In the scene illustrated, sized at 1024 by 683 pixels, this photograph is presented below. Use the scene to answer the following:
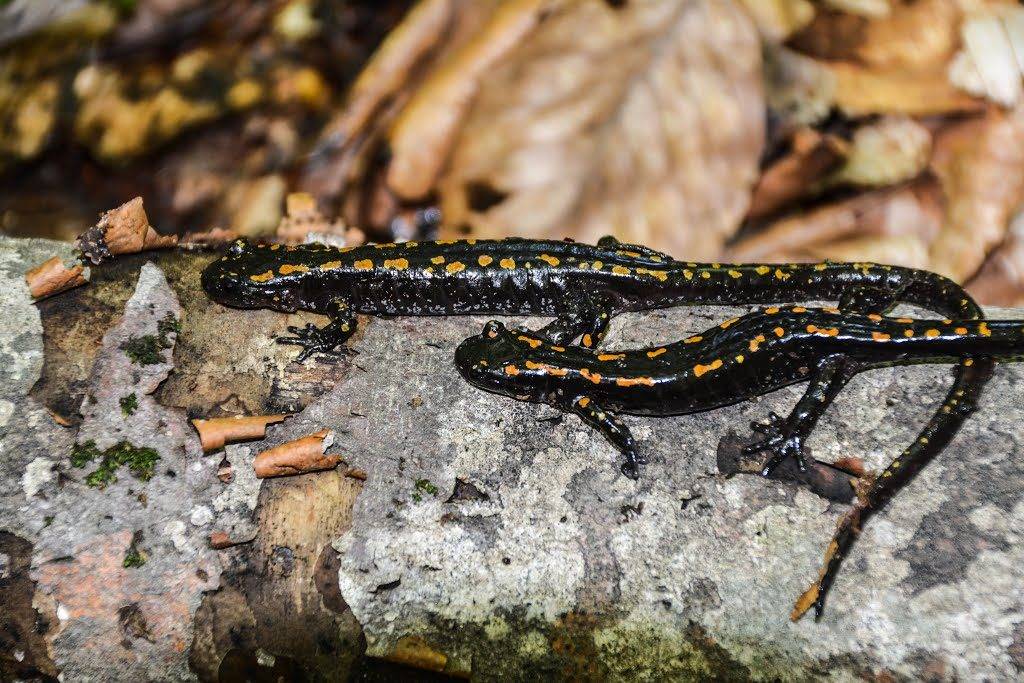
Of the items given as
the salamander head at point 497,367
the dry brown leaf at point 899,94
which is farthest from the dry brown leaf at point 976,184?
the salamander head at point 497,367

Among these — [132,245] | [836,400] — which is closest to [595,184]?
[836,400]

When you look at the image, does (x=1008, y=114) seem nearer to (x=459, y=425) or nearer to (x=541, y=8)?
(x=541, y=8)

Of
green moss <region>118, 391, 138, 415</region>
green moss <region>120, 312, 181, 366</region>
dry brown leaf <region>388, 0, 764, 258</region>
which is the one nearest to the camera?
green moss <region>118, 391, 138, 415</region>

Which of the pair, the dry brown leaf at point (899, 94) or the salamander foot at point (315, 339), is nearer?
the salamander foot at point (315, 339)

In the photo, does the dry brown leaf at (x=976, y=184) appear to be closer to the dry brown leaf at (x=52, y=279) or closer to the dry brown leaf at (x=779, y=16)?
the dry brown leaf at (x=779, y=16)

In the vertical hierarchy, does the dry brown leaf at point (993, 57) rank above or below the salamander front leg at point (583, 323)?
above

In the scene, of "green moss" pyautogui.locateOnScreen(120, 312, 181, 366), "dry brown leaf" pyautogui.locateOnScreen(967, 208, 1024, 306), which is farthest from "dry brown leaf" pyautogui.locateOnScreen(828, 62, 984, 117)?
"green moss" pyautogui.locateOnScreen(120, 312, 181, 366)

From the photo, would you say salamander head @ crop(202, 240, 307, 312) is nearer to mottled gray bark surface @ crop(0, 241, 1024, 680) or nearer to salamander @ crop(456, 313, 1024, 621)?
mottled gray bark surface @ crop(0, 241, 1024, 680)
